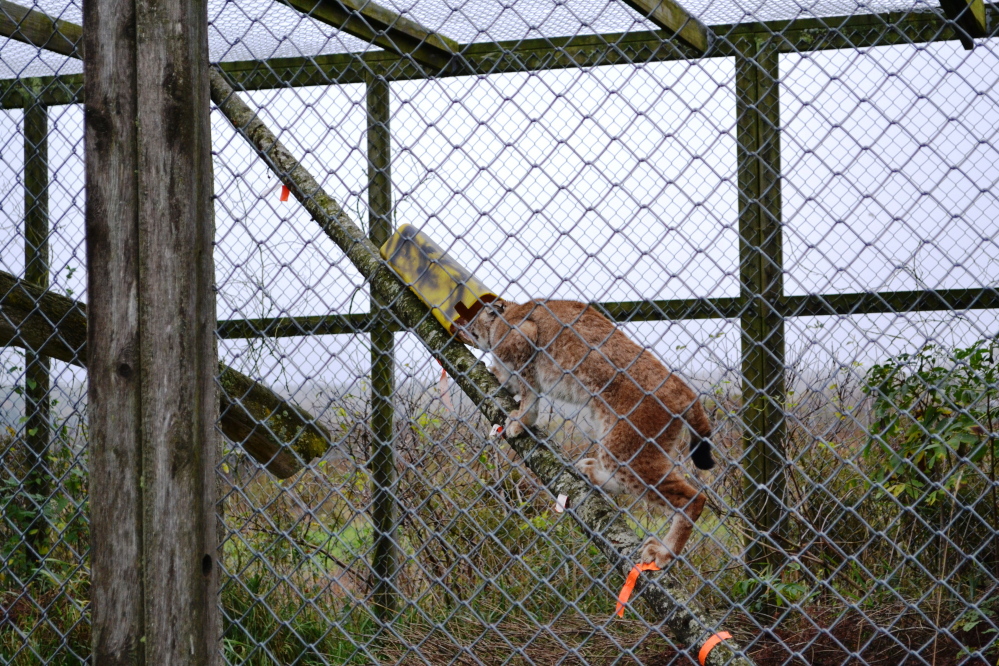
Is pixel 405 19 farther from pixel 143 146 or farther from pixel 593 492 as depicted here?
pixel 593 492

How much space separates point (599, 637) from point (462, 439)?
1.14m

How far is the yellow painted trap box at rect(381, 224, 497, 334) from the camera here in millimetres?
2137

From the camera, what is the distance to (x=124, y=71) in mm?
1808

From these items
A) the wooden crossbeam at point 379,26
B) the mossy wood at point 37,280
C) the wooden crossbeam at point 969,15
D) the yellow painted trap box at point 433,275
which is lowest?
the mossy wood at point 37,280

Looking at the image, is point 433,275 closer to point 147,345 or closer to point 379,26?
point 147,345

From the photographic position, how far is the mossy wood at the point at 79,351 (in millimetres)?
2410

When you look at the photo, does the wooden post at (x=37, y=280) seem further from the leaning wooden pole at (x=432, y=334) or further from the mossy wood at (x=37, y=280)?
the leaning wooden pole at (x=432, y=334)

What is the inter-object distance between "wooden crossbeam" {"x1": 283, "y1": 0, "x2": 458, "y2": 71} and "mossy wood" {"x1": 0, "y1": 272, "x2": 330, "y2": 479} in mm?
1216

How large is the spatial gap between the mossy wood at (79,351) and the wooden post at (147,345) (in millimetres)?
526

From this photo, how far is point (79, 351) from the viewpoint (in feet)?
8.14

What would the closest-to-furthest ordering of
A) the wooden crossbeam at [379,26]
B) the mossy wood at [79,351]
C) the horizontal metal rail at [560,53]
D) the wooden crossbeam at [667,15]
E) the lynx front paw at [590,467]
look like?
the mossy wood at [79,351] → the wooden crossbeam at [667,15] → the wooden crossbeam at [379,26] → the lynx front paw at [590,467] → the horizontal metal rail at [560,53]

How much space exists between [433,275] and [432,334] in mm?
158

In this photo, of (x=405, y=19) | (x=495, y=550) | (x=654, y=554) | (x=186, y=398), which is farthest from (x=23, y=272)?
(x=654, y=554)

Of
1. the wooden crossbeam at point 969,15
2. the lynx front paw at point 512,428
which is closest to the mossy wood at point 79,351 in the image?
the lynx front paw at point 512,428
